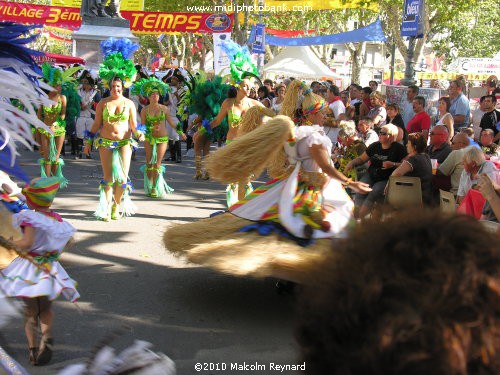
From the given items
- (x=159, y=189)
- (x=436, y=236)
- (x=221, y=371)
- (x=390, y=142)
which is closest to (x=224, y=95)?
(x=159, y=189)

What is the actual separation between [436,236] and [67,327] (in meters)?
4.45

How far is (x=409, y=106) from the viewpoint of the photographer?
12.7 m

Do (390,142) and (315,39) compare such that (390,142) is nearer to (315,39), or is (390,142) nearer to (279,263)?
(279,263)

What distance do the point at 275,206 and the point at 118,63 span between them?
4479mm

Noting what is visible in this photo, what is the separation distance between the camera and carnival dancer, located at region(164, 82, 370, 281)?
546 centimetres

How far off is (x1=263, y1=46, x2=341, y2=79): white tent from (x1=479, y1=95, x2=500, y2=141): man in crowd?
18695 millimetres

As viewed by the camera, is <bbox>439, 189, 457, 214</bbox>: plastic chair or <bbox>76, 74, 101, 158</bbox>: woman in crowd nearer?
<bbox>439, 189, 457, 214</bbox>: plastic chair

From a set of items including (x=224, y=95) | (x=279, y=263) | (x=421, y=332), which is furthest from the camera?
(x=224, y=95)

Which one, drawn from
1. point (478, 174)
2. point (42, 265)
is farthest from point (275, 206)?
point (42, 265)

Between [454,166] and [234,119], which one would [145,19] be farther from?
[454,166]

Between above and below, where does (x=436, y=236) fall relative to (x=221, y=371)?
above

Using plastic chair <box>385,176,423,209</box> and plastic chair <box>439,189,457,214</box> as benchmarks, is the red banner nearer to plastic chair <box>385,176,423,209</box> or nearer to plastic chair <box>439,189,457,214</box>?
plastic chair <box>385,176,423,209</box>

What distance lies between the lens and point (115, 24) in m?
17.8

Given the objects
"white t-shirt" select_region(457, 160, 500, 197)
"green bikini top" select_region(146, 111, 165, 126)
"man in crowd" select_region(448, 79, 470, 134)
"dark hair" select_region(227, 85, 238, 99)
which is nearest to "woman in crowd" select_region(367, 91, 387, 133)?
"man in crowd" select_region(448, 79, 470, 134)
